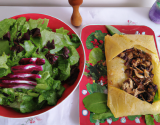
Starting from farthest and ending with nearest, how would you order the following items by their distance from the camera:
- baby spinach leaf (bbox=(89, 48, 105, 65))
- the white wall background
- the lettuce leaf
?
1. the white wall background
2. baby spinach leaf (bbox=(89, 48, 105, 65))
3. the lettuce leaf

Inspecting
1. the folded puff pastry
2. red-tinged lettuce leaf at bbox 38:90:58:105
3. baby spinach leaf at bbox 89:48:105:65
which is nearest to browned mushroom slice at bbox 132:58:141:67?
the folded puff pastry

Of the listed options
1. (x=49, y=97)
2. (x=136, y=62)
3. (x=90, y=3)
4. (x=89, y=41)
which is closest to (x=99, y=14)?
(x=90, y=3)

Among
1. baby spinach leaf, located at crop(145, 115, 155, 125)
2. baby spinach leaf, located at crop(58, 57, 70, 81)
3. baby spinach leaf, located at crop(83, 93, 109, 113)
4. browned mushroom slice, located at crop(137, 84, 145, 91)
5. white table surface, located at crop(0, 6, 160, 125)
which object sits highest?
white table surface, located at crop(0, 6, 160, 125)

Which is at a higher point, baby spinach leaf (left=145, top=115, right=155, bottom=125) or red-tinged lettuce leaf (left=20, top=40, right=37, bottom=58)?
red-tinged lettuce leaf (left=20, top=40, right=37, bottom=58)

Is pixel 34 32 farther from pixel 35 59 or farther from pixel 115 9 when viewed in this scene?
pixel 115 9

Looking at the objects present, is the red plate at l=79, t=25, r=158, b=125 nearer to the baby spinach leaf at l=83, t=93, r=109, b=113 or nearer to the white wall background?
the baby spinach leaf at l=83, t=93, r=109, b=113

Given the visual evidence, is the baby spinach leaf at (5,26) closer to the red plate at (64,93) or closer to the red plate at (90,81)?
the red plate at (64,93)

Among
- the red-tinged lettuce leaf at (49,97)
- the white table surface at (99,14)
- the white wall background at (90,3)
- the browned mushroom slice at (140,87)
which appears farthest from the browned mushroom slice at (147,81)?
the white wall background at (90,3)
